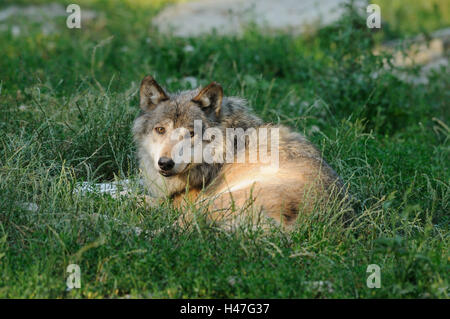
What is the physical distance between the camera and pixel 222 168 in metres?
5.57

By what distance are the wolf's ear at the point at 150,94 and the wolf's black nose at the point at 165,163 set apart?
699 millimetres

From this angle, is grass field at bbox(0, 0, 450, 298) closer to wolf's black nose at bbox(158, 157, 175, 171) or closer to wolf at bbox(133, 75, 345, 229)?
wolf at bbox(133, 75, 345, 229)

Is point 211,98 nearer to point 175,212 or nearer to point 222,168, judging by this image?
point 222,168

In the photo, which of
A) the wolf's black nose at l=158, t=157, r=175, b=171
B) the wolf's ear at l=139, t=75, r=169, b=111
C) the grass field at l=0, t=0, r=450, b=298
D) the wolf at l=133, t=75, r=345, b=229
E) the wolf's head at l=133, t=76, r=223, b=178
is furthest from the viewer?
the wolf's ear at l=139, t=75, r=169, b=111

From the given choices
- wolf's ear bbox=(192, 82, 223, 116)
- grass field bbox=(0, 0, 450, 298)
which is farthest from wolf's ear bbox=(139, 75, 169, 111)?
grass field bbox=(0, 0, 450, 298)

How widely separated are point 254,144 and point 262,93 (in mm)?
2135

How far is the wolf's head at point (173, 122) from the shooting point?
5.33 meters

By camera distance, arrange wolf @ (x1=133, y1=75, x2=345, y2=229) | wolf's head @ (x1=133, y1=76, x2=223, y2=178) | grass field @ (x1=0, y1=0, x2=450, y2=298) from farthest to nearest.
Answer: wolf's head @ (x1=133, y1=76, x2=223, y2=178) < wolf @ (x1=133, y1=75, x2=345, y2=229) < grass field @ (x1=0, y1=0, x2=450, y2=298)

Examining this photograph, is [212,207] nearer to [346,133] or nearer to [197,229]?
[197,229]

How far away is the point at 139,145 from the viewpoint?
5.80m

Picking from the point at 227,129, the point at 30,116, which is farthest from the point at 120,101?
the point at 227,129

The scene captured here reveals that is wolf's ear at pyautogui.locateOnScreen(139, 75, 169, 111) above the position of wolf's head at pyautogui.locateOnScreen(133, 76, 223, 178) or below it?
above

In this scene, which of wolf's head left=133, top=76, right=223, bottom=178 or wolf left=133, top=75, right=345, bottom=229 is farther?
wolf's head left=133, top=76, right=223, bottom=178

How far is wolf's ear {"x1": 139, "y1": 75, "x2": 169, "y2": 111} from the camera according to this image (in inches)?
219
